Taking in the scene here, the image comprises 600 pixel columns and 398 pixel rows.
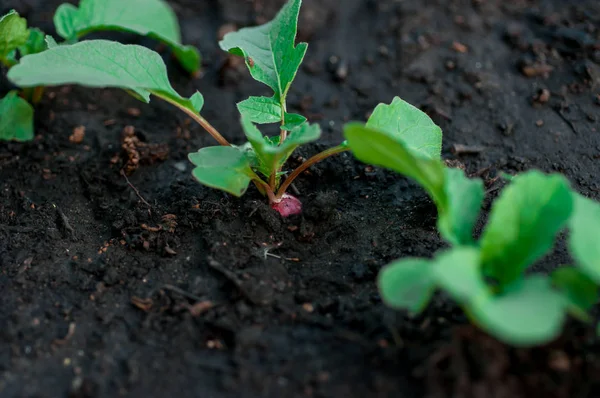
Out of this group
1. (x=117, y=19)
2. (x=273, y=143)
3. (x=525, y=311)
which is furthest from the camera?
(x=117, y=19)

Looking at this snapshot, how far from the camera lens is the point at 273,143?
169cm

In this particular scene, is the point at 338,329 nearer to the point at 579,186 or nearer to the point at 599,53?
the point at 579,186

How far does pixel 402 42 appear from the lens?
8.20ft

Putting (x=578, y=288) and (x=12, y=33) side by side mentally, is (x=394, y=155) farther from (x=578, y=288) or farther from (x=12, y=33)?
(x=12, y=33)

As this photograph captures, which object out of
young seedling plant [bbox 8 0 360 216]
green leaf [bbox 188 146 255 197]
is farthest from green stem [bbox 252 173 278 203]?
green leaf [bbox 188 146 255 197]

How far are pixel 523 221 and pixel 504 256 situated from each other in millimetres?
82

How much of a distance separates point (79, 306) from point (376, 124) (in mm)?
901

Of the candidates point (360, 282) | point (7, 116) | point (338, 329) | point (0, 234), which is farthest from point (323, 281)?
point (7, 116)

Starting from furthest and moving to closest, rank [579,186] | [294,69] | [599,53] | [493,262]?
[599,53] → [579,186] → [294,69] → [493,262]

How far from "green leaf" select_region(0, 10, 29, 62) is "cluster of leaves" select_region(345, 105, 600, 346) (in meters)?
1.22

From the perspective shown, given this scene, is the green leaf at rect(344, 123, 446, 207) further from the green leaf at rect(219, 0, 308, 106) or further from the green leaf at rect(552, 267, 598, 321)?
the green leaf at rect(219, 0, 308, 106)

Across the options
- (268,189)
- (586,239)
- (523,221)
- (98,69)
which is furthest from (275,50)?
(586,239)

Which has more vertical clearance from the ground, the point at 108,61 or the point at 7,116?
the point at 108,61

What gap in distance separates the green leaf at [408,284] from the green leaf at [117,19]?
140 centimetres
